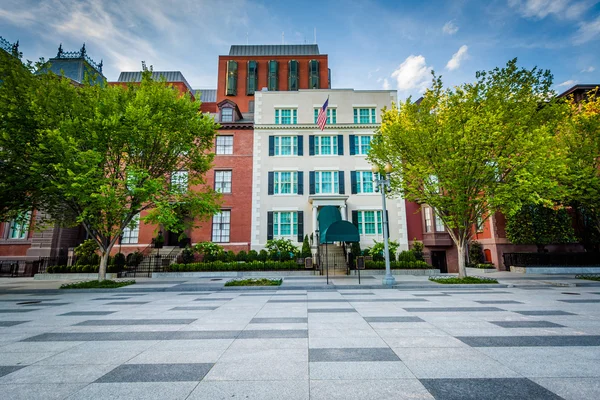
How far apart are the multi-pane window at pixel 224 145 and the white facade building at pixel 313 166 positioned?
2.51 metres

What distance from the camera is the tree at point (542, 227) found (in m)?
22.7

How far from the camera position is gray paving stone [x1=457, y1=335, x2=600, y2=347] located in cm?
492

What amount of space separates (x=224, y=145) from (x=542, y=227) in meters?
27.7

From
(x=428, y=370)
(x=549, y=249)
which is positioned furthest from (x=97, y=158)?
(x=549, y=249)

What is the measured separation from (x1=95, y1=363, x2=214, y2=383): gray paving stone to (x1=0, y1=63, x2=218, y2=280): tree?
425 inches

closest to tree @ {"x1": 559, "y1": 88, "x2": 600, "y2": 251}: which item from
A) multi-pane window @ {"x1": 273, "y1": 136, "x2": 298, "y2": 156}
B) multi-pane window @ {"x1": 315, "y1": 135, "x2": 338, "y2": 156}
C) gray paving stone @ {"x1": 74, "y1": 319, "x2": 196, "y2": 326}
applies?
multi-pane window @ {"x1": 315, "y1": 135, "x2": 338, "y2": 156}

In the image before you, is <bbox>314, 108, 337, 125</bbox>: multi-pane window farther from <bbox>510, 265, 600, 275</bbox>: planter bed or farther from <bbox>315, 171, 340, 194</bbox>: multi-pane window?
<bbox>510, 265, 600, 275</bbox>: planter bed

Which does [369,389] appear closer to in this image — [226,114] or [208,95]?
[226,114]

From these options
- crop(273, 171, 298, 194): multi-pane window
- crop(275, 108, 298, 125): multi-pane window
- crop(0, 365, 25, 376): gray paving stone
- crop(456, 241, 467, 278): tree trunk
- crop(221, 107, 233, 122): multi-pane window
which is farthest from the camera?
Answer: crop(221, 107, 233, 122): multi-pane window

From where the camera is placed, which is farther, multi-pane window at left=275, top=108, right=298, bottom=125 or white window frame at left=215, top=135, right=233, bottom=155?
multi-pane window at left=275, top=108, right=298, bottom=125

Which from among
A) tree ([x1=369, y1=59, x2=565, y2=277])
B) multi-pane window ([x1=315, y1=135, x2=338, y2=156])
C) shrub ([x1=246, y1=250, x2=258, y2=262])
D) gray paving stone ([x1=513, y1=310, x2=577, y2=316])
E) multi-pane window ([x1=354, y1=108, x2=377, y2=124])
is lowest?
gray paving stone ([x1=513, y1=310, x2=577, y2=316])

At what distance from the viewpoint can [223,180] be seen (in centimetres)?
2611

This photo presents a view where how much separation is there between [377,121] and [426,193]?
13198 mm

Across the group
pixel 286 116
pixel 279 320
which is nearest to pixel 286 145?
pixel 286 116
